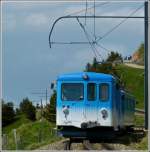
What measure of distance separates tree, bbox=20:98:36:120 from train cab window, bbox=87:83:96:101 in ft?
289

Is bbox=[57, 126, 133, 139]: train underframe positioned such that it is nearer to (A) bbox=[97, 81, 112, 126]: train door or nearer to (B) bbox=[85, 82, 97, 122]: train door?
(A) bbox=[97, 81, 112, 126]: train door

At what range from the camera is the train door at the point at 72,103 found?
956 inches

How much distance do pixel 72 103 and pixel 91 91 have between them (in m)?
0.91

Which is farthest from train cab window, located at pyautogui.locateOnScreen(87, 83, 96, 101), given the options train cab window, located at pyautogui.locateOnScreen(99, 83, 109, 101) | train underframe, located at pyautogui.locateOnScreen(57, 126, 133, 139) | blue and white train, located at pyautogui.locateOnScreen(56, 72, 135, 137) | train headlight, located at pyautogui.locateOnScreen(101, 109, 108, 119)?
train underframe, located at pyautogui.locateOnScreen(57, 126, 133, 139)

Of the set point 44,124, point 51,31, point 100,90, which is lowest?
point 44,124

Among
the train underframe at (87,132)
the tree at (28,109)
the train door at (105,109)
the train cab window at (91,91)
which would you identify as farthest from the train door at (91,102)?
the tree at (28,109)

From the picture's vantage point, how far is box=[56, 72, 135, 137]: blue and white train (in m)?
24.3

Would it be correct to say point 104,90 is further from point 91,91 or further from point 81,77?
point 81,77

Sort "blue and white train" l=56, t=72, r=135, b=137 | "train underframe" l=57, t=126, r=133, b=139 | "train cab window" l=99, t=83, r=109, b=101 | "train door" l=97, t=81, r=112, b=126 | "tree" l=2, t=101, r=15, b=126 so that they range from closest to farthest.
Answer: "blue and white train" l=56, t=72, r=135, b=137 → "train door" l=97, t=81, r=112, b=126 → "train cab window" l=99, t=83, r=109, b=101 → "train underframe" l=57, t=126, r=133, b=139 → "tree" l=2, t=101, r=15, b=126

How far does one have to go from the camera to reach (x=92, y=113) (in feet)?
80.1

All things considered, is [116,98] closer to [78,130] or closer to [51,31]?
[78,130]

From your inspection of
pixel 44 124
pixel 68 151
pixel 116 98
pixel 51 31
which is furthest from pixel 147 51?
pixel 44 124

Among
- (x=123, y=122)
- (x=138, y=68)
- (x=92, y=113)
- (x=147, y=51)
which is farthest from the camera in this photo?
(x=138, y=68)

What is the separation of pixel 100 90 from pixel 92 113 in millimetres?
929
